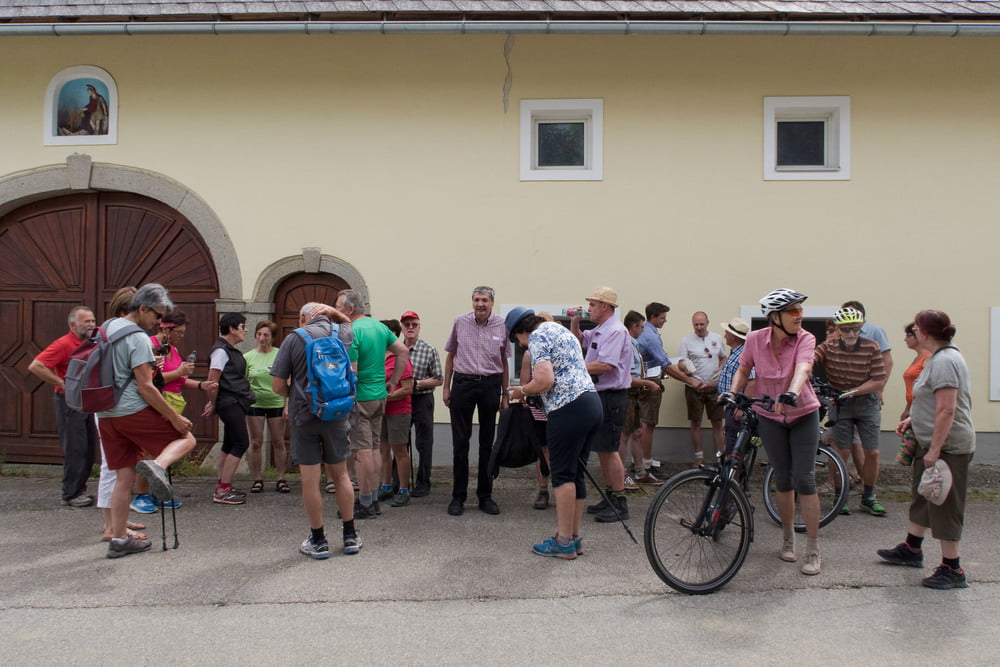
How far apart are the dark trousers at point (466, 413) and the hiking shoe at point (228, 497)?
186 centimetres

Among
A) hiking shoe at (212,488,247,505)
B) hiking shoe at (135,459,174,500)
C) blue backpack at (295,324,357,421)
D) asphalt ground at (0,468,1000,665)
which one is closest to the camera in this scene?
asphalt ground at (0,468,1000,665)

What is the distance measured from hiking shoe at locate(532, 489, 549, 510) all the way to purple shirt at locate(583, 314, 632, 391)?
106cm

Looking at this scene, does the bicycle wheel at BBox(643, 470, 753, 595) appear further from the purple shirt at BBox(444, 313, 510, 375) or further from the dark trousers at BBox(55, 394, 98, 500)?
the dark trousers at BBox(55, 394, 98, 500)

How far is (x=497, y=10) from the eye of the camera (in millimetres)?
7457

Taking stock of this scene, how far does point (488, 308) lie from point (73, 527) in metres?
3.57

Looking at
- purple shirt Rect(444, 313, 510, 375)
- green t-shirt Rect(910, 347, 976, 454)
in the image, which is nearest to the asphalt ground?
green t-shirt Rect(910, 347, 976, 454)

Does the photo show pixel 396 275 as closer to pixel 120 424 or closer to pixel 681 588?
pixel 120 424

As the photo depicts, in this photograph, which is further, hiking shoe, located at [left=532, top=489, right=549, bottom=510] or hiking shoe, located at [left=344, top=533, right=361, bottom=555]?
hiking shoe, located at [left=532, top=489, right=549, bottom=510]

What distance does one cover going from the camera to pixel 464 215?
8.14 meters

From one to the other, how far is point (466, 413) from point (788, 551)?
261 cm

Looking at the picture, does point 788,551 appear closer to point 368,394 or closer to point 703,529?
point 703,529

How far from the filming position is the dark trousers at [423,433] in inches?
272

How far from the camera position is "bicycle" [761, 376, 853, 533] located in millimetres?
5715

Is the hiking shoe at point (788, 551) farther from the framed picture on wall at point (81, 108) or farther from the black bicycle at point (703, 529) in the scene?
the framed picture on wall at point (81, 108)
